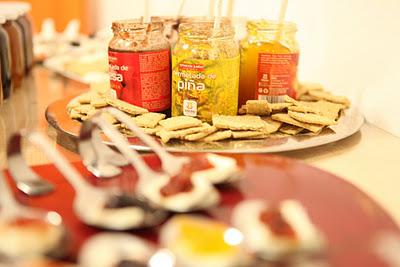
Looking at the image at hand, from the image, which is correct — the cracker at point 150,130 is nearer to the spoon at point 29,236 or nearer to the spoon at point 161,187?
the spoon at point 161,187

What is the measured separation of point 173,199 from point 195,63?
0.33 metres

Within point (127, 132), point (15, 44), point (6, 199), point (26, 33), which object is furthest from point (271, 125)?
point (26, 33)

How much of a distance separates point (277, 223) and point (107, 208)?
173 millimetres

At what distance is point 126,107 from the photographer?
0.86m

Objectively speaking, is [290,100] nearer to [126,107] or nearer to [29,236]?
[126,107]

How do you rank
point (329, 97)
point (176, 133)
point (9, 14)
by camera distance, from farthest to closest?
point (9, 14)
point (329, 97)
point (176, 133)

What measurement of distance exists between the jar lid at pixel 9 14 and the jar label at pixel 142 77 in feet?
1.87

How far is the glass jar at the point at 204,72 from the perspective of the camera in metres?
0.82

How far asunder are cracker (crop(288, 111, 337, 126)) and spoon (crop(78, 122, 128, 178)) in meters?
0.32

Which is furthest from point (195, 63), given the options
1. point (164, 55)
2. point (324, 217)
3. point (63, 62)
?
point (63, 62)

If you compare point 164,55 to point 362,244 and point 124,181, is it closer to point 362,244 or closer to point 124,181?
point 124,181

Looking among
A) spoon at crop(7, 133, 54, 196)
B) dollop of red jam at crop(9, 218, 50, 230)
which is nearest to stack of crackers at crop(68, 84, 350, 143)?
spoon at crop(7, 133, 54, 196)

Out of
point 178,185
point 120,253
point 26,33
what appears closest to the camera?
point 120,253

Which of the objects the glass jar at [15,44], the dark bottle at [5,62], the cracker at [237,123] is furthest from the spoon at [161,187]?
the glass jar at [15,44]
